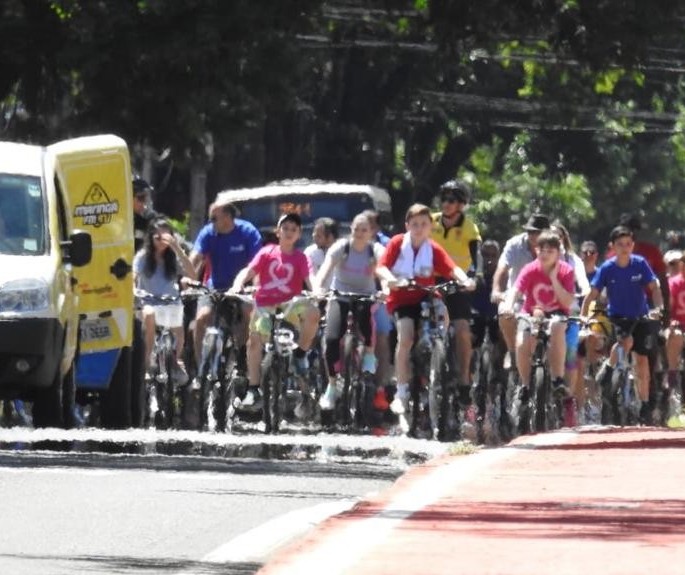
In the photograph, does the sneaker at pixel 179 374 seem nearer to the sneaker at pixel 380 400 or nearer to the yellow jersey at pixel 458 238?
the sneaker at pixel 380 400

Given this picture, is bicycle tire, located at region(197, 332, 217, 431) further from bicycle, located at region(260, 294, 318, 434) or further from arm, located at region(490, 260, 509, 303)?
arm, located at region(490, 260, 509, 303)

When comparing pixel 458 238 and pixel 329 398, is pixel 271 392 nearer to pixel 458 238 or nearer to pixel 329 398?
pixel 329 398

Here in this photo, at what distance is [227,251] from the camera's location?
22.1 meters

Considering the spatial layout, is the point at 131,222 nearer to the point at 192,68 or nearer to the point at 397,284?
the point at 397,284

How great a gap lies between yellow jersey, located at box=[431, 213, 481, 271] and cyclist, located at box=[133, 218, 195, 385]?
6.32 ft

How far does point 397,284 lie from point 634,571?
35.6 ft

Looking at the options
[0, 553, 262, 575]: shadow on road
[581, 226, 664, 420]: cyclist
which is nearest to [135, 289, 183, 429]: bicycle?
[581, 226, 664, 420]: cyclist

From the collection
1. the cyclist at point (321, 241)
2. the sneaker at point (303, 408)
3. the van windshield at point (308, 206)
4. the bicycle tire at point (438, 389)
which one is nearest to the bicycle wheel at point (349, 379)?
the sneaker at point (303, 408)

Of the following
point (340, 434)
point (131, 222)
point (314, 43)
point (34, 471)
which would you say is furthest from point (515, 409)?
point (314, 43)

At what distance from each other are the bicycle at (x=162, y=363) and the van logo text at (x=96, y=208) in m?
1.97

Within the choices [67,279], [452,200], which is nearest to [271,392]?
[452,200]

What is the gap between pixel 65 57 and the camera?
25.1m

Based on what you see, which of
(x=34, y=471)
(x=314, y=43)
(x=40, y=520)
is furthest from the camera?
(x=314, y=43)

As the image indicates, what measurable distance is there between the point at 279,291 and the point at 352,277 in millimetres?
549
